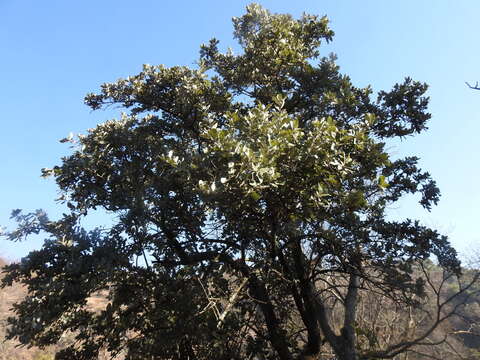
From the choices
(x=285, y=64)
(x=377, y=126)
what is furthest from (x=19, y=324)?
(x=377, y=126)

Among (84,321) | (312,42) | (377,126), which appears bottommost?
(84,321)

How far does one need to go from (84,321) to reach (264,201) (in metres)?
4.29

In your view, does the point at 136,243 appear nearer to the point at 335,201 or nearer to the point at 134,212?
the point at 134,212

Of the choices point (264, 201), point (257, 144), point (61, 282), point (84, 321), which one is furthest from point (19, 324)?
point (257, 144)

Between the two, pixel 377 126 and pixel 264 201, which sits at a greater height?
pixel 377 126

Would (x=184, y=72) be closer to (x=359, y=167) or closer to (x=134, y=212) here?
(x=134, y=212)

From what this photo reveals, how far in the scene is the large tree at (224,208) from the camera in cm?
541

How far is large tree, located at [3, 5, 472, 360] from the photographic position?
5.41 metres

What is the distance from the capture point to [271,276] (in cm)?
873

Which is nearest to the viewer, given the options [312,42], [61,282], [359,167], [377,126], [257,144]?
[257,144]

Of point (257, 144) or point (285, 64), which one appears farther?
point (285, 64)

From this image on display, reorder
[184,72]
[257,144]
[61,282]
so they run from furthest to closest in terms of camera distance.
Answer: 1. [184,72]
2. [61,282]
3. [257,144]

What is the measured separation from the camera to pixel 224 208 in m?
5.59

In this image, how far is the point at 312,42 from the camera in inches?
415
